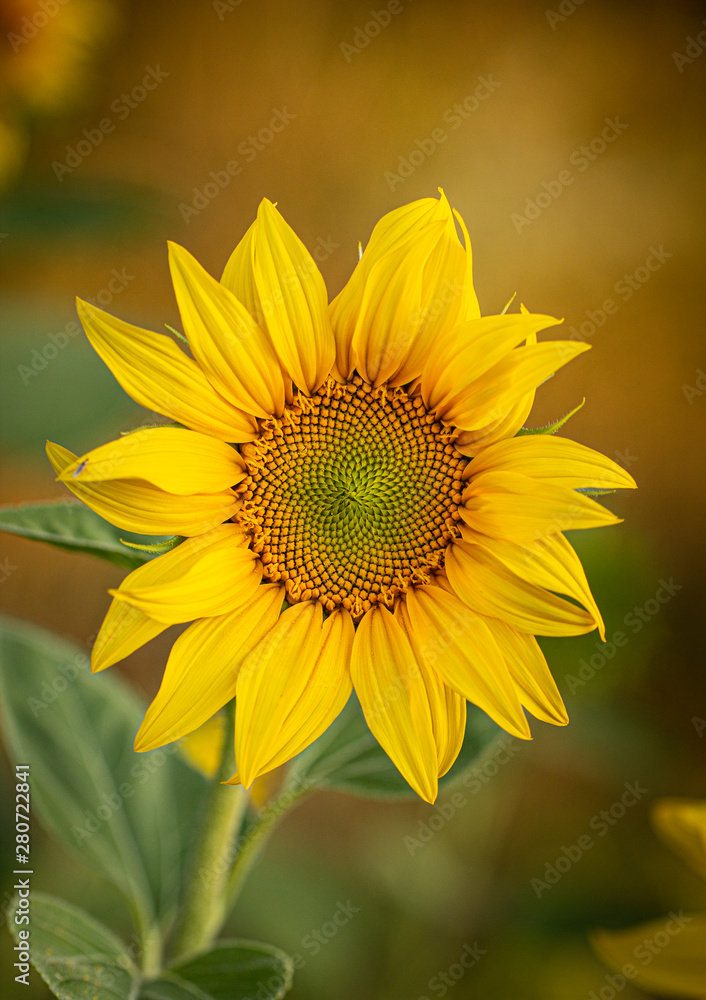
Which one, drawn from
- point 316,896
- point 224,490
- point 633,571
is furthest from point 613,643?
point 224,490

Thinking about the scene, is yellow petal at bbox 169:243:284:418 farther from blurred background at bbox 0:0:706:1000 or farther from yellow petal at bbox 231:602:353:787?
blurred background at bbox 0:0:706:1000

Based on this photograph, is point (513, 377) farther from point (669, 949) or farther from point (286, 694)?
point (669, 949)

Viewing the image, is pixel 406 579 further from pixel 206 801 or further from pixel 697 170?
pixel 697 170

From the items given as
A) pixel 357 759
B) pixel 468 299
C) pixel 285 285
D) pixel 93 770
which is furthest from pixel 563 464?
pixel 93 770

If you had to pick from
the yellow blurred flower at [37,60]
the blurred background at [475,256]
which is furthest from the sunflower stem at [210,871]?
the yellow blurred flower at [37,60]

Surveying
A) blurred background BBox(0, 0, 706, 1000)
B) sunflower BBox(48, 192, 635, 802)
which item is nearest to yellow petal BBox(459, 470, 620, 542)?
sunflower BBox(48, 192, 635, 802)

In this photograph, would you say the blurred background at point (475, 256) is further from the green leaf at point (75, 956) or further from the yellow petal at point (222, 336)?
the yellow petal at point (222, 336)
